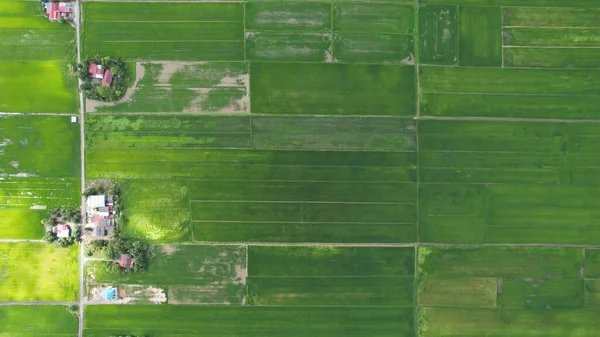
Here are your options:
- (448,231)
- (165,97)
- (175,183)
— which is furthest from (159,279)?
(448,231)

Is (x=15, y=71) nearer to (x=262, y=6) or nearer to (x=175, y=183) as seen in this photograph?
(x=175, y=183)

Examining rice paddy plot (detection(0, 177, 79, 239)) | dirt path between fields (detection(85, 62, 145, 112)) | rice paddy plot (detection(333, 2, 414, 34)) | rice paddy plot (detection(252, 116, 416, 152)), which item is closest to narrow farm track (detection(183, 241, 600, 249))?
rice paddy plot (detection(252, 116, 416, 152))

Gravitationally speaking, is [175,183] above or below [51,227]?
above

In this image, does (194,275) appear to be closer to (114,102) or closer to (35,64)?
(114,102)

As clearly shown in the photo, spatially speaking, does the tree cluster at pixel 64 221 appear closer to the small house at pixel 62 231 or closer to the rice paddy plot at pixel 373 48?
the small house at pixel 62 231

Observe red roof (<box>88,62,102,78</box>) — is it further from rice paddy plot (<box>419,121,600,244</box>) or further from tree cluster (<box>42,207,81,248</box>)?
rice paddy plot (<box>419,121,600,244</box>)

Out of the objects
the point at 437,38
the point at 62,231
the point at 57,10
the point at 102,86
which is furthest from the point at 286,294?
the point at 57,10

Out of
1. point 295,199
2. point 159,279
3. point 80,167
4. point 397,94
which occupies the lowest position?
point 159,279
